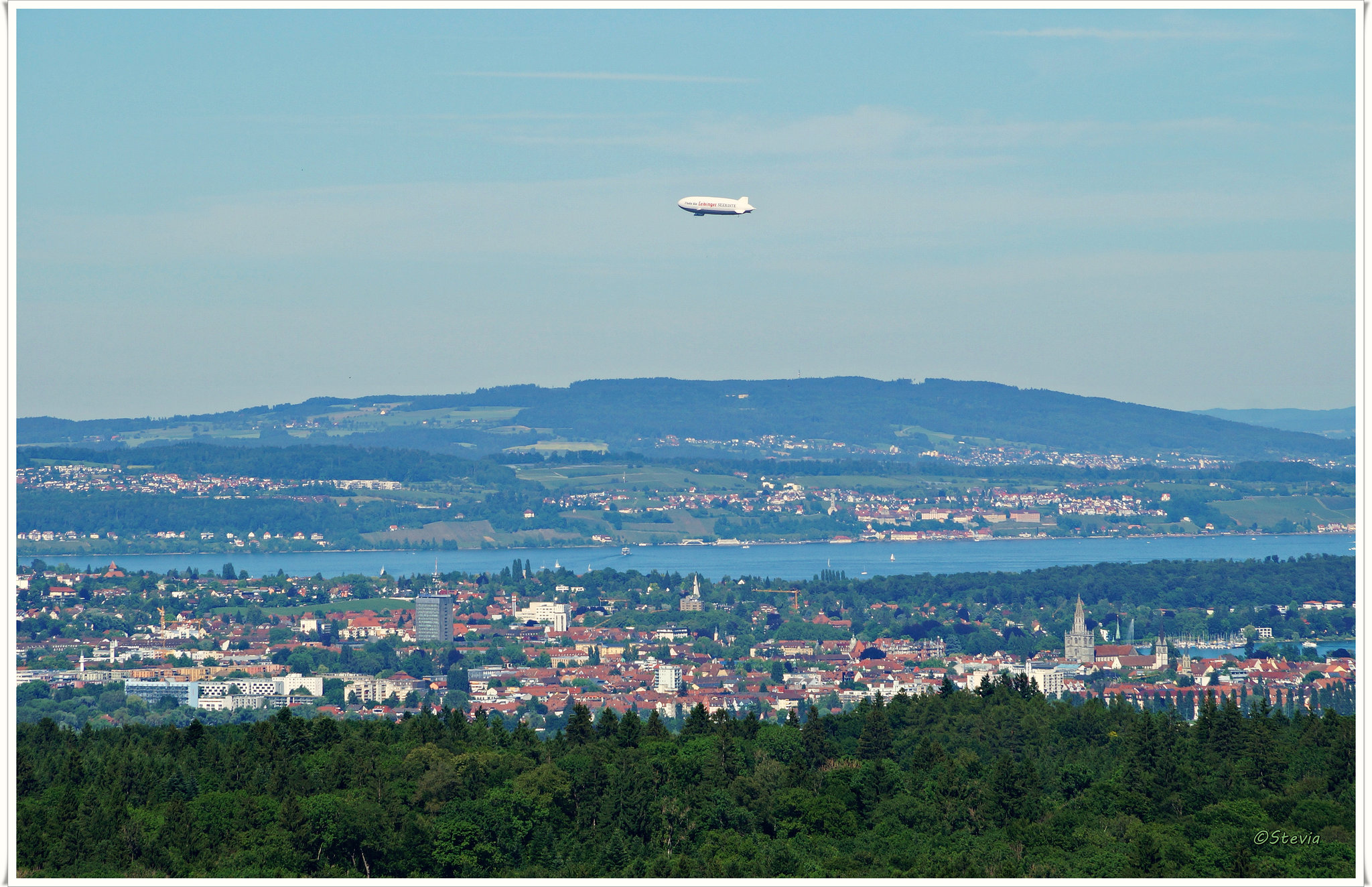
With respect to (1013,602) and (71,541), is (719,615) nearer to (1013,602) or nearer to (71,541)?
(1013,602)

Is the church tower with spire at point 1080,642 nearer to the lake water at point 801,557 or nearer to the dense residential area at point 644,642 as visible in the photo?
the dense residential area at point 644,642

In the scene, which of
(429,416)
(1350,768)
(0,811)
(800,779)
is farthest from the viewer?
(429,416)

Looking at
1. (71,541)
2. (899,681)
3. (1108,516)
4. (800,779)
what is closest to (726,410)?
(1108,516)

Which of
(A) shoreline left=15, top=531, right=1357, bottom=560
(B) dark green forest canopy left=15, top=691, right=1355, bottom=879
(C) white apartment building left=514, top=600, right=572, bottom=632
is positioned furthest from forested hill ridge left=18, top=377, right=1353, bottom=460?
(B) dark green forest canopy left=15, top=691, right=1355, bottom=879

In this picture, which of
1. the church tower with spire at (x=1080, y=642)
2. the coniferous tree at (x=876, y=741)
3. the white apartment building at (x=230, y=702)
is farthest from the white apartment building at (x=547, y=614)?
the coniferous tree at (x=876, y=741)

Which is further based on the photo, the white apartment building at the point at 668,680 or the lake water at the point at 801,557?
the lake water at the point at 801,557

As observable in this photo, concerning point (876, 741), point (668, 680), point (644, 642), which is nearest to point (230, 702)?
point (668, 680)
